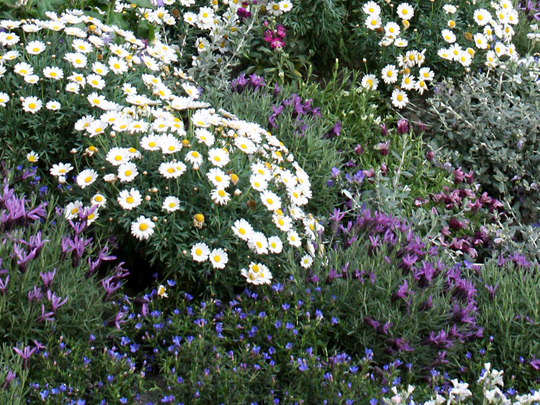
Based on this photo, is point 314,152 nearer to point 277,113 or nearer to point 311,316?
point 277,113

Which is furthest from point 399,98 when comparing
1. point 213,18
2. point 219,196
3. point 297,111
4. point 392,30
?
point 219,196

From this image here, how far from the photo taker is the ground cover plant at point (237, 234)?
281cm

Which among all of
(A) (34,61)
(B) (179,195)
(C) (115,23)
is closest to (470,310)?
(B) (179,195)

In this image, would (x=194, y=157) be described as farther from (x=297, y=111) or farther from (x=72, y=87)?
(x=297, y=111)

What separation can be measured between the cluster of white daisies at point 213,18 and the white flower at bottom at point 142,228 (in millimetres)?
2184

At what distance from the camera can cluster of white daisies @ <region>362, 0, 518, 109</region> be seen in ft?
16.8

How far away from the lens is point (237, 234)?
3.15m

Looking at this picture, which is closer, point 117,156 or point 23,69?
point 117,156

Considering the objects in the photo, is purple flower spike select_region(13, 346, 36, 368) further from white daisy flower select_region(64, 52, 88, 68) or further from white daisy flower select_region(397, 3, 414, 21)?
white daisy flower select_region(397, 3, 414, 21)

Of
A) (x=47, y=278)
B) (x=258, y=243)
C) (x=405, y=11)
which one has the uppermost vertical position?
(x=405, y=11)

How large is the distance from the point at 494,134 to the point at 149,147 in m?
2.77

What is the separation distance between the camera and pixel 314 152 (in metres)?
4.28

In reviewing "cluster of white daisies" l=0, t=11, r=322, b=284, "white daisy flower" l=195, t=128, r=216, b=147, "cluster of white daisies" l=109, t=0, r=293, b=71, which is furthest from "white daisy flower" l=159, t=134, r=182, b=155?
"cluster of white daisies" l=109, t=0, r=293, b=71

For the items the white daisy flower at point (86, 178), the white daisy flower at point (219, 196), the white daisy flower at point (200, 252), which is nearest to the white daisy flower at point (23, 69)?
the white daisy flower at point (86, 178)
